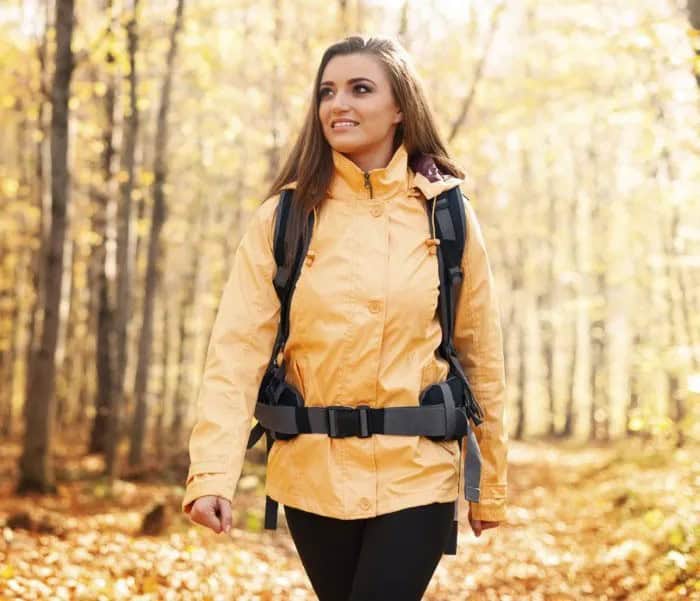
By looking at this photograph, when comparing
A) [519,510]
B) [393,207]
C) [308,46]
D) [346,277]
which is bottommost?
[519,510]

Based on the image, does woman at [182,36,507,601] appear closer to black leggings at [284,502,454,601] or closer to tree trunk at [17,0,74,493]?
black leggings at [284,502,454,601]

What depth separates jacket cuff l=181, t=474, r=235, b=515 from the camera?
10.1 ft

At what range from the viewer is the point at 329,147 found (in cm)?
353

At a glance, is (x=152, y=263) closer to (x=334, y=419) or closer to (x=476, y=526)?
(x=476, y=526)

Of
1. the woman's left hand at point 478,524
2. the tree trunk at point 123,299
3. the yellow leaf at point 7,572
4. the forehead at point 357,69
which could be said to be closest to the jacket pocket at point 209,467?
the woman's left hand at point 478,524

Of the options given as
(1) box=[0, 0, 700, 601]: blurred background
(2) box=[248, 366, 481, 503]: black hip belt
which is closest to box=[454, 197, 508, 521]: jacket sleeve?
(2) box=[248, 366, 481, 503]: black hip belt

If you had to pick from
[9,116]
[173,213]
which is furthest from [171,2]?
[173,213]

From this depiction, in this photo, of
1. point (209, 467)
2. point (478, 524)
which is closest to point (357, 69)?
point (209, 467)

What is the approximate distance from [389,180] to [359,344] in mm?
588

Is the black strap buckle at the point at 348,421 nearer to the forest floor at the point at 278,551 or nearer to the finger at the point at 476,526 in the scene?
the finger at the point at 476,526

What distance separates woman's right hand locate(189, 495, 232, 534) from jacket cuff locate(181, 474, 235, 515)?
0.01 metres

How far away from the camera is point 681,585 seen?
6.78 m

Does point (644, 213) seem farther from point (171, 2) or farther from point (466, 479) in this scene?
point (466, 479)

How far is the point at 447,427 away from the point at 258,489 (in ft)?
34.7
